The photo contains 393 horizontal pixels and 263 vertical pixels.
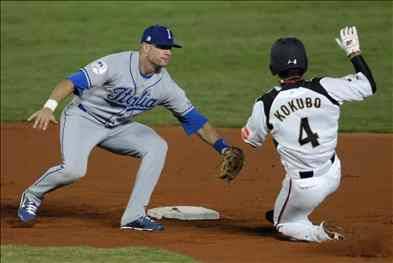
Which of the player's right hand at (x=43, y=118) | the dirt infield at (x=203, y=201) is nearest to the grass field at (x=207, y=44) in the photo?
the dirt infield at (x=203, y=201)

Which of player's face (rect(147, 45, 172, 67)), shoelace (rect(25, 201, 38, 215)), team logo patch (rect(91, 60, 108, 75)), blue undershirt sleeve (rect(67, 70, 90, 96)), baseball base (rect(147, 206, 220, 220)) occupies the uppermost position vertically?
player's face (rect(147, 45, 172, 67))

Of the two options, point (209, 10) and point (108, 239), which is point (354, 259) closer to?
point (108, 239)

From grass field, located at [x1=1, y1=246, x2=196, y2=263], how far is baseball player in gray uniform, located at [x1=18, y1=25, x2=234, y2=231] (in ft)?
3.61

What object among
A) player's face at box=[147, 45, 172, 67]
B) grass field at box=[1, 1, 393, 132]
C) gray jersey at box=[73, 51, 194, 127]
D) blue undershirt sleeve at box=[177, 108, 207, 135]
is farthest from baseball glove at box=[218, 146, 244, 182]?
grass field at box=[1, 1, 393, 132]

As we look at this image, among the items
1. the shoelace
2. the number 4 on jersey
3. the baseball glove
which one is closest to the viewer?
the number 4 on jersey

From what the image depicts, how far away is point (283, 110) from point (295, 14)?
42.0 feet

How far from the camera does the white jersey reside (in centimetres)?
863

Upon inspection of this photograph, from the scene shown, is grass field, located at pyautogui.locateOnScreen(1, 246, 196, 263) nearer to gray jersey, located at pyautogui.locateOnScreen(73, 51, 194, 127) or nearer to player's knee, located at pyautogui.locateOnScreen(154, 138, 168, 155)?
player's knee, located at pyautogui.locateOnScreen(154, 138, 168, 155)

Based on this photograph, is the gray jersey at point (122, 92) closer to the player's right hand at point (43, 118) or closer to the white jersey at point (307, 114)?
the player's right hand at point (43, 118)

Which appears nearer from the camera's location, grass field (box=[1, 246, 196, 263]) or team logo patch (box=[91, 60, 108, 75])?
grass field (box=[1, 246, 196, 263])

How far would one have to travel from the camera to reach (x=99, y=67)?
31.1 feet

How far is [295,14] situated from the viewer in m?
21.2

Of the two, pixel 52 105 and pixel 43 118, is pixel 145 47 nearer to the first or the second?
pixel 52 105

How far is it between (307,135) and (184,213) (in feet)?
6.72
